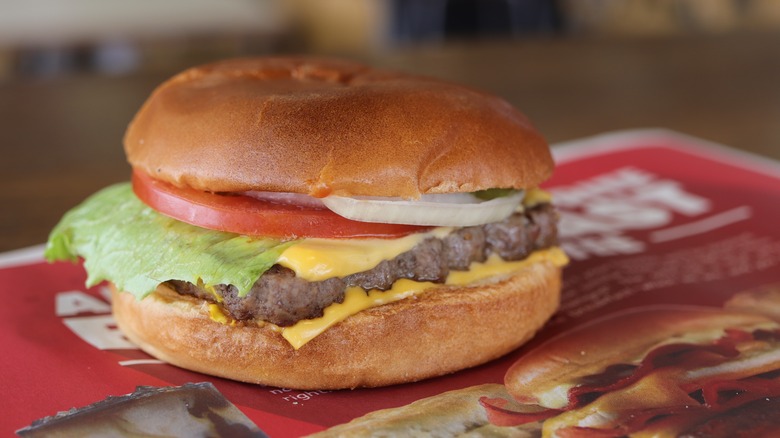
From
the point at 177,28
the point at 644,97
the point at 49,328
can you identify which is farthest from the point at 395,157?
the point at 177,28

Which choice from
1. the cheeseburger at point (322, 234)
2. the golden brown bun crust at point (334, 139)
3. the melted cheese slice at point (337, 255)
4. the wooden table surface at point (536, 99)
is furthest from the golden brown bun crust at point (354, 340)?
the wooden table surface at point (536, 99)

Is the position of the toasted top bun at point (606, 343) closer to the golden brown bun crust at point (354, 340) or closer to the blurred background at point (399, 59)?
the golden brown bun crust at point (354, 340)

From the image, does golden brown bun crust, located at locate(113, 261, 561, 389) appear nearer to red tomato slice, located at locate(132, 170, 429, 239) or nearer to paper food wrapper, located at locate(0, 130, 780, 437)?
paper food wrapper, located at locate(0, 130, 780, 437)

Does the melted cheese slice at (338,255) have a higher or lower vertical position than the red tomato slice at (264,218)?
lower

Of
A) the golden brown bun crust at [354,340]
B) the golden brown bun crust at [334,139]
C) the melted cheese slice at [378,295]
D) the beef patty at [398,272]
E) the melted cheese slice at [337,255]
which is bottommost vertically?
the golden brown bun crust at [354,340]

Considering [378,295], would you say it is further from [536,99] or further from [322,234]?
[536,99]

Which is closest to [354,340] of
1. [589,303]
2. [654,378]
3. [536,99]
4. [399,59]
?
[654,378]

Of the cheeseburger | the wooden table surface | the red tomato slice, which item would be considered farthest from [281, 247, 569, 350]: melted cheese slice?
the wooden table surface

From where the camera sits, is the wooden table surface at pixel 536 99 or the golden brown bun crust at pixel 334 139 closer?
the golden brown bun crust at pixel 334 139
